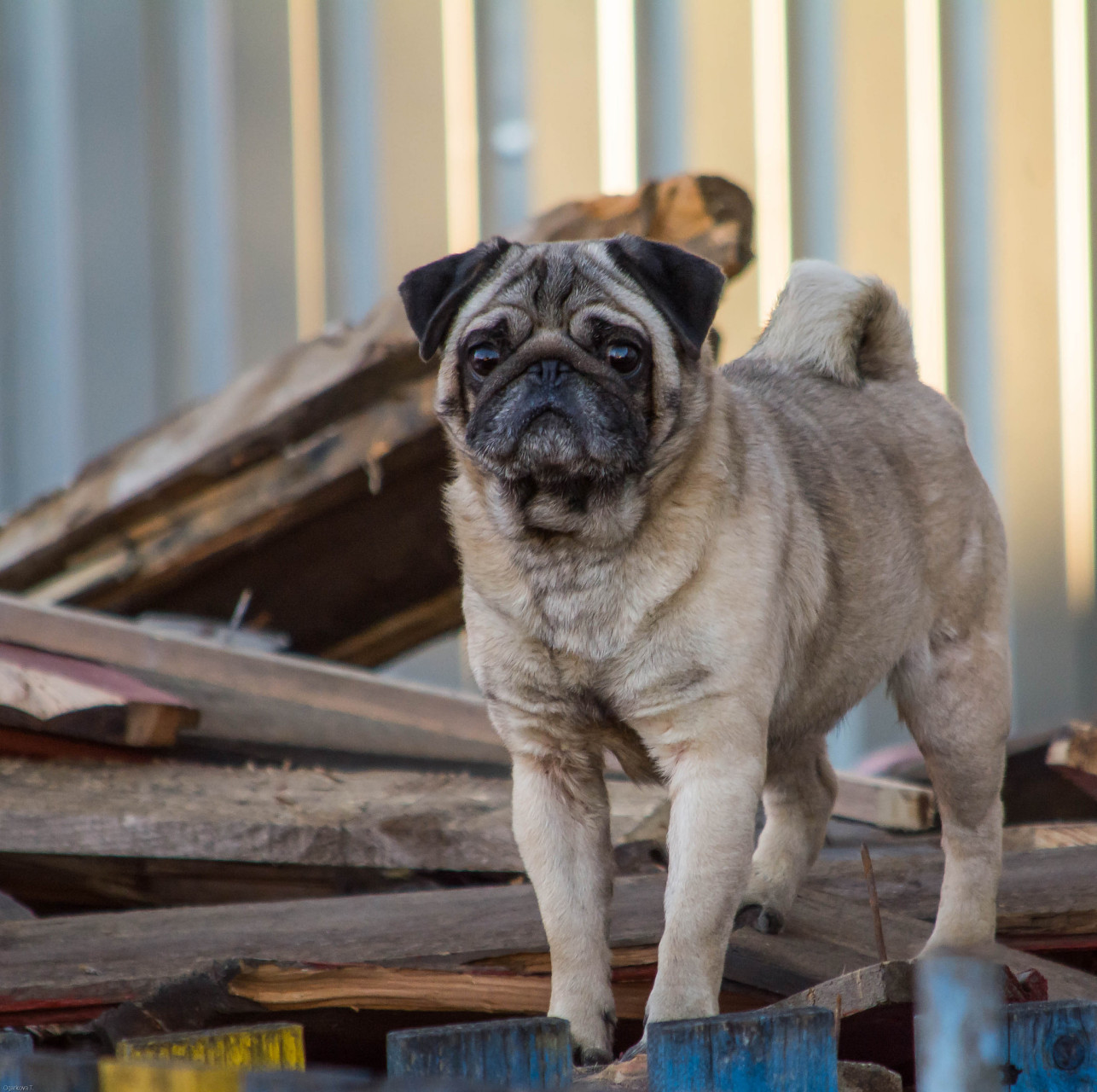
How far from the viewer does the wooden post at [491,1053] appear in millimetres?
1408

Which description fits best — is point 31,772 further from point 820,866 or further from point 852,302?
point 852,302

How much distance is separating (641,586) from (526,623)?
0.78 ft

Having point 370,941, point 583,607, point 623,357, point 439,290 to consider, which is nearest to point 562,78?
point 439,290

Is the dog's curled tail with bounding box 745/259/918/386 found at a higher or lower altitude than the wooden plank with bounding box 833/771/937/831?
higher

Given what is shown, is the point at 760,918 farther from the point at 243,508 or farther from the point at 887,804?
the point at 243,508

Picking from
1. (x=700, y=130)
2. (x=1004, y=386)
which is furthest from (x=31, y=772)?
(x=1004, y=386)

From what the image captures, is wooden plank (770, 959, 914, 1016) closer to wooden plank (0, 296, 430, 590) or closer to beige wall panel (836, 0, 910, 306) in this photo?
wooden plank (0, 296, 430, 590)

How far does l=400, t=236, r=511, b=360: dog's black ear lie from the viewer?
→ 278cm

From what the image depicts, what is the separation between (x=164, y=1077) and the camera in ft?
3.94

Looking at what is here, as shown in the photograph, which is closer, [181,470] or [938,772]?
[938,772]

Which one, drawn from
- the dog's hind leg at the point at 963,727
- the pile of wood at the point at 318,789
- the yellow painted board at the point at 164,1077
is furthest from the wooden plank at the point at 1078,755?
the yellow painted board at the point at 164,1077

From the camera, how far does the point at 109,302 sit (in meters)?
6.18

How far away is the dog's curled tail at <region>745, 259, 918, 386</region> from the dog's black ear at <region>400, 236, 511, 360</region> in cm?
99

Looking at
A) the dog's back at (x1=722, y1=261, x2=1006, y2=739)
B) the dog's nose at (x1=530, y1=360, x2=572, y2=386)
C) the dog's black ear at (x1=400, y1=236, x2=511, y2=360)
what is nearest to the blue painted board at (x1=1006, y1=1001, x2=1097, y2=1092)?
the dog's back at (x1=722, y1=261, x2=1006, y2=739)
